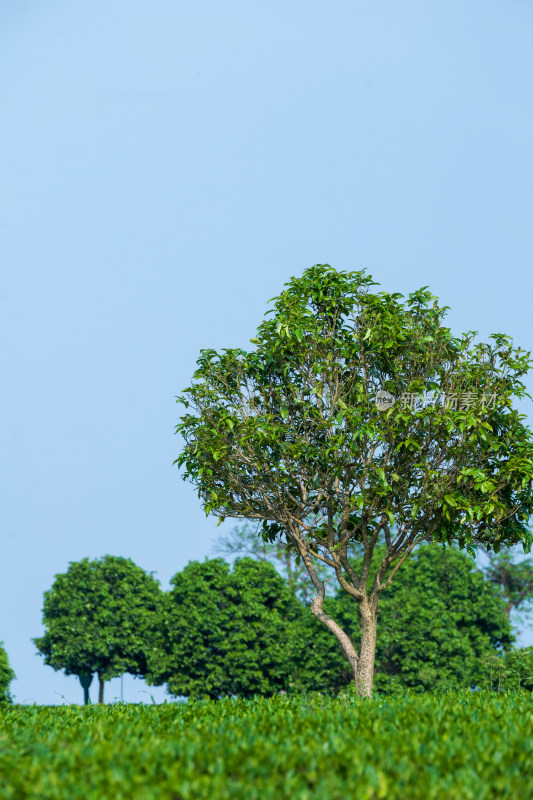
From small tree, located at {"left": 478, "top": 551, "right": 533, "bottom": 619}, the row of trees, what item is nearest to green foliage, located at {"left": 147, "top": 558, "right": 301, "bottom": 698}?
the row of trees

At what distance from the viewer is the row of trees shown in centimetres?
3316

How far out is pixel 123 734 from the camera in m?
9.45

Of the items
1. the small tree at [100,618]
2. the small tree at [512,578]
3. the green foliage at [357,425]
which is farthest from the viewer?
the small tree at [512,578]

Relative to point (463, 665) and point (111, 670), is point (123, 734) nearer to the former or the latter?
point (463, 665)

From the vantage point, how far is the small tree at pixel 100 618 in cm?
3875

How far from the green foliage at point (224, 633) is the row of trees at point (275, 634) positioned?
0.05 metres

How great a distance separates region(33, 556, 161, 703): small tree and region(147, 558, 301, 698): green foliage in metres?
2.30

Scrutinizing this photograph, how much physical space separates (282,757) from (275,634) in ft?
93.5

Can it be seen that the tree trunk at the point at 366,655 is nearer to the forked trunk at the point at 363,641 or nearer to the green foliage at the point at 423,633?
the forked trunk at the point at 363,641

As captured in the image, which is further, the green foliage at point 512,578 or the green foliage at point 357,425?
the green foliage at point 512,578

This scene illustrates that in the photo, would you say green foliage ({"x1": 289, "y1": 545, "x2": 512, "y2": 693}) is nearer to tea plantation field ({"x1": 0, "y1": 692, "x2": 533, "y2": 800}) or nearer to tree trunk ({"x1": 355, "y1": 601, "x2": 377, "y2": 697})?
tree trunk ({"x1": 355, "y1": 601, "x2": 377, "y2": 697})

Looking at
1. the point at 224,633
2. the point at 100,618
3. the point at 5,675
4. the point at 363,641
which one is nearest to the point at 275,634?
the point at 224,633

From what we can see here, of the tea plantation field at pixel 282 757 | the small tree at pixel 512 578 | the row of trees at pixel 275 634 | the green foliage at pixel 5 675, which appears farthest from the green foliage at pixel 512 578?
the tea plantation field at pixel 282 757

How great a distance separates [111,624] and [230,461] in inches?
1013
